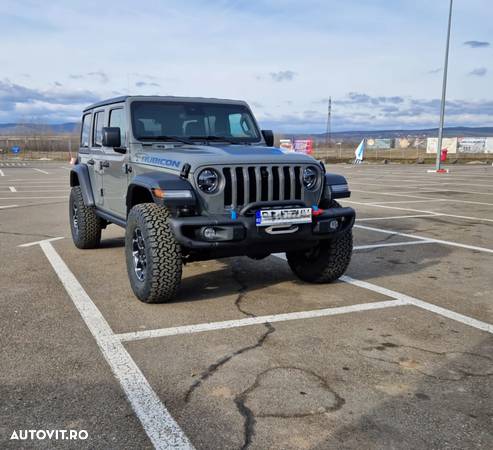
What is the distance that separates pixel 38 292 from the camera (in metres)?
5.19

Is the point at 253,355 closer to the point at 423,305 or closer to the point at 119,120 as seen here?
the point at 423,305

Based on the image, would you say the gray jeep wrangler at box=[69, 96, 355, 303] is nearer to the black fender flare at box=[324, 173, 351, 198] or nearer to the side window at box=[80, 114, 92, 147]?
the black fender flare at box=[324, 173, 351, 198]

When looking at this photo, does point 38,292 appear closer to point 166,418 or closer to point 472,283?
point 166,418

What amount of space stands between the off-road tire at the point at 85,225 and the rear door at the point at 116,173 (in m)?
0.68

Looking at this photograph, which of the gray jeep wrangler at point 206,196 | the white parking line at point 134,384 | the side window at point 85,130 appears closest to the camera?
the white parking line at point 134,384

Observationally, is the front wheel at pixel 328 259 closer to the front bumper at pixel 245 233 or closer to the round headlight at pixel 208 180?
the front bumper at pixel 245 233

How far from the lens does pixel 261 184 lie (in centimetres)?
466

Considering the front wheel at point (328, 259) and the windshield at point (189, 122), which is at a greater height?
the windshield at point (189, 122)

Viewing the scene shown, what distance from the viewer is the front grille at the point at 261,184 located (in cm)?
458

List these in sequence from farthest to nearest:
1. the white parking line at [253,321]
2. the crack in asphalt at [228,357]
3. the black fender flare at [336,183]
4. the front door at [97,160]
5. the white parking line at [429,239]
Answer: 1. the white parking line at [429,239]
2. the front door at [97,160]
3. the black fender flare at [336,183]
4. the white parking line at [253,321]
5. the crack in asphalt at [228,357]

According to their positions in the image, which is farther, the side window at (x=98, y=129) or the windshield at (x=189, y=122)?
the side window at (x=98, y=129)

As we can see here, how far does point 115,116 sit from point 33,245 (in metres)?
2.64

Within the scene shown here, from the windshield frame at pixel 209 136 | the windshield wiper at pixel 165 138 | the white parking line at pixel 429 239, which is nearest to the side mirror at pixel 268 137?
the windshield frame at pixel 209 136

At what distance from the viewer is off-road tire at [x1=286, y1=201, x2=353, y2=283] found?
5.35 metres
